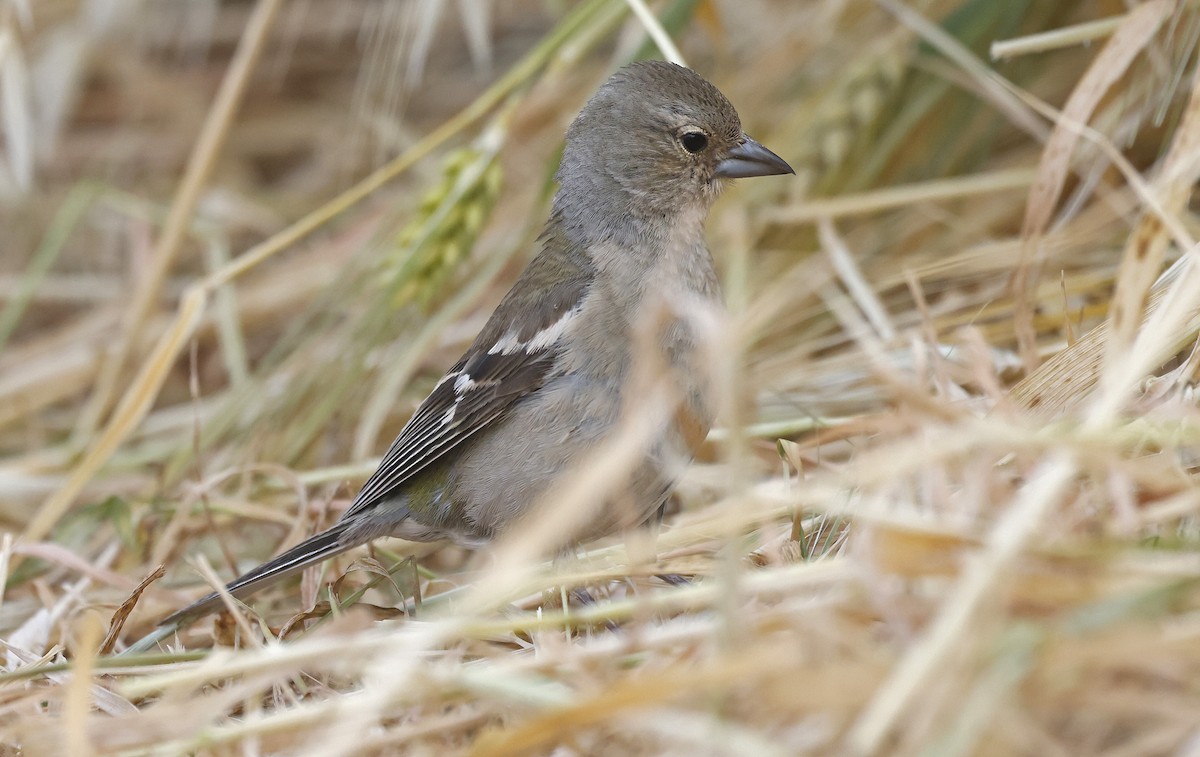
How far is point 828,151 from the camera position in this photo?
3541mm

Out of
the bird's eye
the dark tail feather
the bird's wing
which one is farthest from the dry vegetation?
the bird's eye

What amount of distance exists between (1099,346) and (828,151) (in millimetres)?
1437

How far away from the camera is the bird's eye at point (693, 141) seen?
303cm

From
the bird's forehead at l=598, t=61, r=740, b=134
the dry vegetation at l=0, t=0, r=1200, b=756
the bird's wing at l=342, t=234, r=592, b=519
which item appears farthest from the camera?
the bird's forehead at l=598, t=61, r=740, b=134

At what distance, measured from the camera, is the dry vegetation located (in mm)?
1440

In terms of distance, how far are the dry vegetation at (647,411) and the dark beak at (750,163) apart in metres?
0.40

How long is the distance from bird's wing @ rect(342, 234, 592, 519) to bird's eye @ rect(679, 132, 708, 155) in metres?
0.38

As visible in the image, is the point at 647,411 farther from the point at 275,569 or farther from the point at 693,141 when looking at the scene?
the point at 693,141

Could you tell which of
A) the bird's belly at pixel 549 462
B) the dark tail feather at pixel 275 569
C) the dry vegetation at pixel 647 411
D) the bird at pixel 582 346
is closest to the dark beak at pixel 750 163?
the bird at pixel 582 346

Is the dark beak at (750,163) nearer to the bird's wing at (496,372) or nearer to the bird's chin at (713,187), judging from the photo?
the bird's chin at (713,187)

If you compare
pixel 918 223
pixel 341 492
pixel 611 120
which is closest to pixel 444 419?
pixel 341 492

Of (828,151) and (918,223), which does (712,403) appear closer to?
(828,151)

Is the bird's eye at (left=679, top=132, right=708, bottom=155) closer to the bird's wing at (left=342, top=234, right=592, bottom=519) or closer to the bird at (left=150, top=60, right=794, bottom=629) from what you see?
the bird at (left=150, top=60, right=794, bottom=629)

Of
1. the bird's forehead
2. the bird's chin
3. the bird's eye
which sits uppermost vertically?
the bird's forehead
